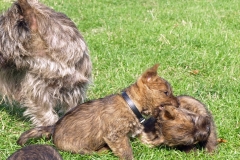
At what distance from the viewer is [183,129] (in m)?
4.71

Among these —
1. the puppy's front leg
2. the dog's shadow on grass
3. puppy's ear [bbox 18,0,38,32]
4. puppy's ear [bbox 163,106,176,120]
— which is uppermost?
puppy's ear [bbox 18,0,38,32]

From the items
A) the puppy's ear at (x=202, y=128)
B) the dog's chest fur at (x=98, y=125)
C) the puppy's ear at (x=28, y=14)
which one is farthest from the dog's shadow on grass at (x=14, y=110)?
the puppy's ear at (x=202, y=128)

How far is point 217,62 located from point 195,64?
0.33 m

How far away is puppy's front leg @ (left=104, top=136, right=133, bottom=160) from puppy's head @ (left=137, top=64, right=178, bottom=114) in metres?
0.43

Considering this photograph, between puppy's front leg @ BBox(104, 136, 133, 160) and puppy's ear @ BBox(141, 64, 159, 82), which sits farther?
puppy's ear @ BBox(141, 64, 159, 82)

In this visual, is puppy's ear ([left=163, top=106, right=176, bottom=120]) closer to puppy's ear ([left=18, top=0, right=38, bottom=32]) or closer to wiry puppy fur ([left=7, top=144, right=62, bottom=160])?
wiry puppy fur ([left=7, top=144, right=62, bottom=160])

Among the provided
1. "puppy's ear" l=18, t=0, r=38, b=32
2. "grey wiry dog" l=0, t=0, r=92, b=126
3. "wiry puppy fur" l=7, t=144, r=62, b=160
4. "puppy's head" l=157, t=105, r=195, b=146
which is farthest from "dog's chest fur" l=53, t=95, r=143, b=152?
"puppy's ear" l=18, t=0, r=38, b=32

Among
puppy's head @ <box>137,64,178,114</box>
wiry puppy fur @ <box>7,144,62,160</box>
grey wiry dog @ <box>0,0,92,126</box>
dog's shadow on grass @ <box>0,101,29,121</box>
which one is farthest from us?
dog's shadow on grass @ <box>0,101,29,121</box>

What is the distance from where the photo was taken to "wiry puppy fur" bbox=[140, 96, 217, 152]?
4715 millimetres

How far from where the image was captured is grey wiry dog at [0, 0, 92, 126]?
517 centimetres

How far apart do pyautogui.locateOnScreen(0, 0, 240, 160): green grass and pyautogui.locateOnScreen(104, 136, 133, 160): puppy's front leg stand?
133mm

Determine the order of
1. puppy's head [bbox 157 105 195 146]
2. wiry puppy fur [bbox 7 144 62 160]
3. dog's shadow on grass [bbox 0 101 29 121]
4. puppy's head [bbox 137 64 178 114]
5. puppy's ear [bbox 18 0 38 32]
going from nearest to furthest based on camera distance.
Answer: wiry puppy fur [bbox 7 144 62 160] → puppy's head [bbox 157 105 195 146] → puppy's head [bbox 137 64 178 114] → puppy's ear [bbox 18 0 38 32] → dog's shadow on grass [bbox 0 101 29 121]

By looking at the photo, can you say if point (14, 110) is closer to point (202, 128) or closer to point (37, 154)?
point (37, 154)

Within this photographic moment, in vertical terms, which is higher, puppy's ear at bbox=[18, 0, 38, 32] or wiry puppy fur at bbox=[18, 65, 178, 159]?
puppy's ear at bbox=[18, 0, 38, 32]
